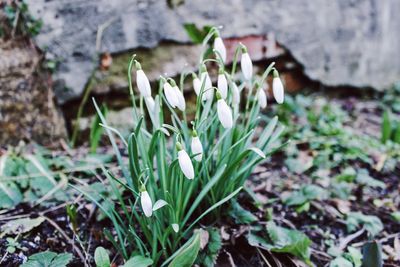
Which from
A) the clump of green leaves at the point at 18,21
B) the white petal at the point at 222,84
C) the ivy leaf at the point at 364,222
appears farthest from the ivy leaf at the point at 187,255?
the clump of green leaves at the point at 18,21

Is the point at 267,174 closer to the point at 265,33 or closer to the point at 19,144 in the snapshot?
the point at 265,33

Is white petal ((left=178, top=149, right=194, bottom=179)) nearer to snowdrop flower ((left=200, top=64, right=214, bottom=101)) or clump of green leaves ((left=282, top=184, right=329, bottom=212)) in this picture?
snowdrop flower ((left=200, top=64, right=214, bottom=101))

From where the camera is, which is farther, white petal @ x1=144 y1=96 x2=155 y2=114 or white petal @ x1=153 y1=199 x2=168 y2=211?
white petal @ x1=144 y1=96 x2=155 y2=114

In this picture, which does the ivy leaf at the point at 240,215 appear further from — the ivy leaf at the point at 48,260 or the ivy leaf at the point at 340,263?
the ivy leaf at the point at 48,260

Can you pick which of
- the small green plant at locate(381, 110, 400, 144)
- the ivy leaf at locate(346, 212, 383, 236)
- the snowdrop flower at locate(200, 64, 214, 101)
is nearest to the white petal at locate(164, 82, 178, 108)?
the snowdrop flower at locate(200, 64, 214, 101)

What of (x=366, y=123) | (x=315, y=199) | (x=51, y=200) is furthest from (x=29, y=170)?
(x=366, y=123)

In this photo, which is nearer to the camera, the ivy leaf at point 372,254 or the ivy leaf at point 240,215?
the ivy leaf at point 372,254

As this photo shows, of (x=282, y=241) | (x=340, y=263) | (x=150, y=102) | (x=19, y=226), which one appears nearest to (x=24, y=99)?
(x=19, y=226)
